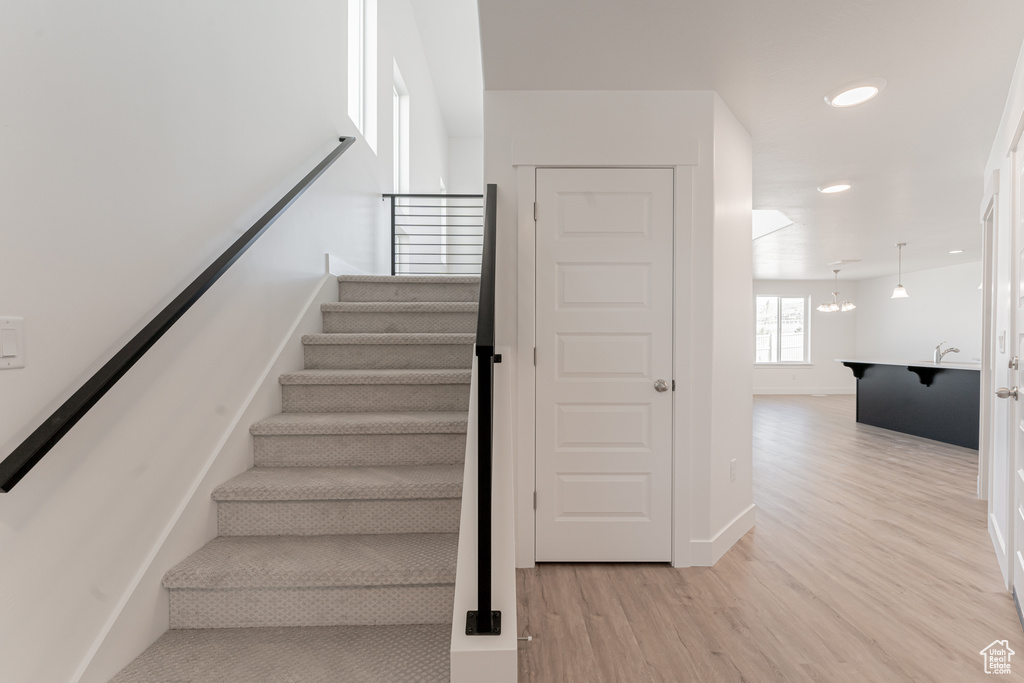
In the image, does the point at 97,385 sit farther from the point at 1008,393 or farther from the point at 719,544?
the point at 1008,393

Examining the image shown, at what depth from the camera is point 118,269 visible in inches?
61.5

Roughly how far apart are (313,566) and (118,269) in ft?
3.63

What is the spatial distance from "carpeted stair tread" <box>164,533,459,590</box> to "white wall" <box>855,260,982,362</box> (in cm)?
1058

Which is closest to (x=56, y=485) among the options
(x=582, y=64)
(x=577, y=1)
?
(x=577, y=1)

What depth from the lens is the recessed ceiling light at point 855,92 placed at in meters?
2.55

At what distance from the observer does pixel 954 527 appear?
331 centimetres

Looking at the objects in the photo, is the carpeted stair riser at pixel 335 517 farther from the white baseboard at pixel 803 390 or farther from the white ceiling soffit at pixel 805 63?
the white baseboard at pixel 803 390

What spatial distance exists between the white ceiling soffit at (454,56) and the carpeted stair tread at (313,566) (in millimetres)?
4669

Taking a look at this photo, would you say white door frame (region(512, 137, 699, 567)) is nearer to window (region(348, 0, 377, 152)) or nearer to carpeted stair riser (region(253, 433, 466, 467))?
carpeted stair riser (region(253, 433, 466, 467))

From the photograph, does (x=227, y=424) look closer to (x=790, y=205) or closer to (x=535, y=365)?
(x=535, y=365)

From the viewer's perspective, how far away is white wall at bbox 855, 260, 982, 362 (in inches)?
353

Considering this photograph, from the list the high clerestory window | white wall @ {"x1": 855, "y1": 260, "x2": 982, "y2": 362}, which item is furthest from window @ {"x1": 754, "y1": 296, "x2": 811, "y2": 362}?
the high clerestory window

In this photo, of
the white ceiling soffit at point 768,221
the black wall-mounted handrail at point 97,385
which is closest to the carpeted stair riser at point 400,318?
the black wall-mounted handrail at point 97,385

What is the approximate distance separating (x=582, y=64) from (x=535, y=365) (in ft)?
4.81
